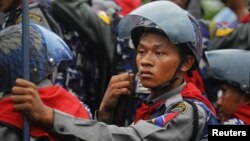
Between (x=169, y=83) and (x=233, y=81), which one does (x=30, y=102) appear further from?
(x=233, y=81)

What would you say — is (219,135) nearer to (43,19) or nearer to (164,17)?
(164,17)

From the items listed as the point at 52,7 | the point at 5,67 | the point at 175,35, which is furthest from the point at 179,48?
the point at 52,7

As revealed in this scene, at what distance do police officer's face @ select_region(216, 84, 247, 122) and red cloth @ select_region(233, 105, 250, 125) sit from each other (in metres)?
0.03

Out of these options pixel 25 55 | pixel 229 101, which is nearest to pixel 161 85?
pixel 25 55

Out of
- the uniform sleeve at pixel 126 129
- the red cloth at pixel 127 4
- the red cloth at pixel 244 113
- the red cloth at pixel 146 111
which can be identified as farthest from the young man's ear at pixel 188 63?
the red cloth at pixel 127 4

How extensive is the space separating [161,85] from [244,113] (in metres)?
1.51

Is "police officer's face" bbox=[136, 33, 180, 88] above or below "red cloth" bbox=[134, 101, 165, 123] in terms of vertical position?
above

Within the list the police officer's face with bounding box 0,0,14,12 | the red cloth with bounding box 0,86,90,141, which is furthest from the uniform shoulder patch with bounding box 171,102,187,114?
the police officer's face with bounding box 0,0,14,12

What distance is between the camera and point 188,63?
4945 millimetres

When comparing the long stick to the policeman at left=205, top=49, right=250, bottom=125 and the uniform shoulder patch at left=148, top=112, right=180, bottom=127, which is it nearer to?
the uniform shoulder patch at left=148, top=112, right=180, bottom=127

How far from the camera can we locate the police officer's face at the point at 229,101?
622 cm

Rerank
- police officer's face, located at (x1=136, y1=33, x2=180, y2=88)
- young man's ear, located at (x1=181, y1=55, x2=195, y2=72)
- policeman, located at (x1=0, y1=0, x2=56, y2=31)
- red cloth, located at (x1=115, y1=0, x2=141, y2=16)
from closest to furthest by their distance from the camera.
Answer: police officer's face, located at (x1=136, y1=33, x2=180, y2=88) < young man's ear, located at (x1=181, y1=55, x2=195, y2=72) < policeman, located at (x1=0, y1=0, x2=56, y2=31) < red cloth, located at (x1=115, y1=0, x2=141, y2=16)

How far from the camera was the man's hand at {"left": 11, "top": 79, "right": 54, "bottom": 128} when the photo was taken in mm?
4070

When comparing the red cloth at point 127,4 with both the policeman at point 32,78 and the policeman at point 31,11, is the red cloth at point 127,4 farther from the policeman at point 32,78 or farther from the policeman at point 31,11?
the policeman at point 32,78
